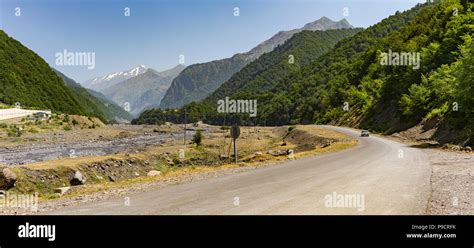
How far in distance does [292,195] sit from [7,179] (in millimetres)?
20361

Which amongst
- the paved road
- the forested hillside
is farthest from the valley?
the forested hillside

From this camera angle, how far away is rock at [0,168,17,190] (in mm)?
25172

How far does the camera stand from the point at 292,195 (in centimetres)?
1363

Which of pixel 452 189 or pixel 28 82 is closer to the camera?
pixel 452 189

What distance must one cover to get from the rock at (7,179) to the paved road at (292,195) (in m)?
14.3

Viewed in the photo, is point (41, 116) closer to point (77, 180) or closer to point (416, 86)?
point (77, 180)

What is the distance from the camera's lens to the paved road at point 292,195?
11.2 metres

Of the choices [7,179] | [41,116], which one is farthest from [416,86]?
[41,116]

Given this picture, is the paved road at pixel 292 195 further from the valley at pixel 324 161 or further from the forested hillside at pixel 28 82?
the forested hillside at pixel 28 82
